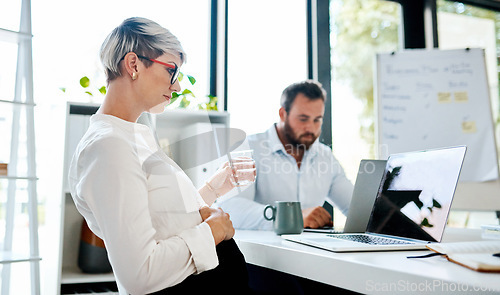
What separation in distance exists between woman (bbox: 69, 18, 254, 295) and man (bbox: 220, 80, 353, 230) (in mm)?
1173

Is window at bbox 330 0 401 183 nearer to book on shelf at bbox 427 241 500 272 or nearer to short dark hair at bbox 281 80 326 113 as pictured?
short dark hair at bbox 281 80 326 113

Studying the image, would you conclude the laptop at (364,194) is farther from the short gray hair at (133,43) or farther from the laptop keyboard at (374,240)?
the short gray hair at (133,43)

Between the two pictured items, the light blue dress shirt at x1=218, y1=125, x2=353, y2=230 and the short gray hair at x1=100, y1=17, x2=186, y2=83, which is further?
the light blue dress shirt at x1=218, y1=125, x2=353, y2=230

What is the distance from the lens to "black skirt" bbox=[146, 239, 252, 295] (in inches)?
37.7

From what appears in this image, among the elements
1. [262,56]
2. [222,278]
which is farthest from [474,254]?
[262,56]

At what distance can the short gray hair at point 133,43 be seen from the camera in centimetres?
108

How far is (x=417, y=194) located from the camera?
121cm

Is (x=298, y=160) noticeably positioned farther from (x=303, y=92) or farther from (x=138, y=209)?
(x=138, y=209)

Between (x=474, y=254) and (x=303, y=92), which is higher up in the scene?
(x=303, y=92)

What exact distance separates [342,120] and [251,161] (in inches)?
72.6

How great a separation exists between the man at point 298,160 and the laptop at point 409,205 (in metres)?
0.91

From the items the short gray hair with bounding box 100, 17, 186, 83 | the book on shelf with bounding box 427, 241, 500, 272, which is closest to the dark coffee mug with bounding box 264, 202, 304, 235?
the book on shelf with bounding box 427, 241, 500, 272

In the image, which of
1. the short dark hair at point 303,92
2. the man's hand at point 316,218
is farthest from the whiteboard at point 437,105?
the man's hand at point 316,218

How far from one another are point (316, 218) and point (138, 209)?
910 mm
